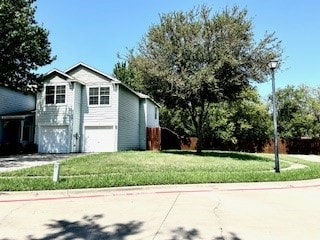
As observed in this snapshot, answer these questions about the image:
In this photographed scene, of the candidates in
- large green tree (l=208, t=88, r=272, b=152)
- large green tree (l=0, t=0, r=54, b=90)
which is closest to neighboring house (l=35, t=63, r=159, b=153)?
large green tree (l=0, t=0, r=54, b=90)

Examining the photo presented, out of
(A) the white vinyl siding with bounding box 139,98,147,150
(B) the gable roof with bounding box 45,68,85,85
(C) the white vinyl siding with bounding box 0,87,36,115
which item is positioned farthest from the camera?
(A) the white vinyl siding with bounding box 139,98,147,150

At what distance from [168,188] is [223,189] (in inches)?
70.3

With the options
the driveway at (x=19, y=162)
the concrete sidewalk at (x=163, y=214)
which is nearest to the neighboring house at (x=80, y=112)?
the driveway at (x=19, y=162)

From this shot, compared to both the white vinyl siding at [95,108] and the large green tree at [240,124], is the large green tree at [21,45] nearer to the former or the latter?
the white vinyl siding at [95,108]

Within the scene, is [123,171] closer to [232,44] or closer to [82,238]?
[82,238]

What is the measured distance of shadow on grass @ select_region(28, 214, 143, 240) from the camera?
20.3 ft

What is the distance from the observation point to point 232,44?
24.4 meters

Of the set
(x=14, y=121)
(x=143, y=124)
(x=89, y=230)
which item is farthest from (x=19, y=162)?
(x=143, y=124)

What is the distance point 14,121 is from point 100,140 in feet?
28.3

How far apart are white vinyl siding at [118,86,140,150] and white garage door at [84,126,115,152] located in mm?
734

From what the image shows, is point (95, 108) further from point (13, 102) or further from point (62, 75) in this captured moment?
point (13, 102)

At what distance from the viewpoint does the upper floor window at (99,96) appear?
28.7 meters

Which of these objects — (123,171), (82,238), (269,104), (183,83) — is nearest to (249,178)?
(123,171)

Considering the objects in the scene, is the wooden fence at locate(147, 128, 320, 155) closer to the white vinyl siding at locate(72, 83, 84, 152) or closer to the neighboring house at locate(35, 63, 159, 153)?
the neighboring house at locate(35, 63, 159, 153)
